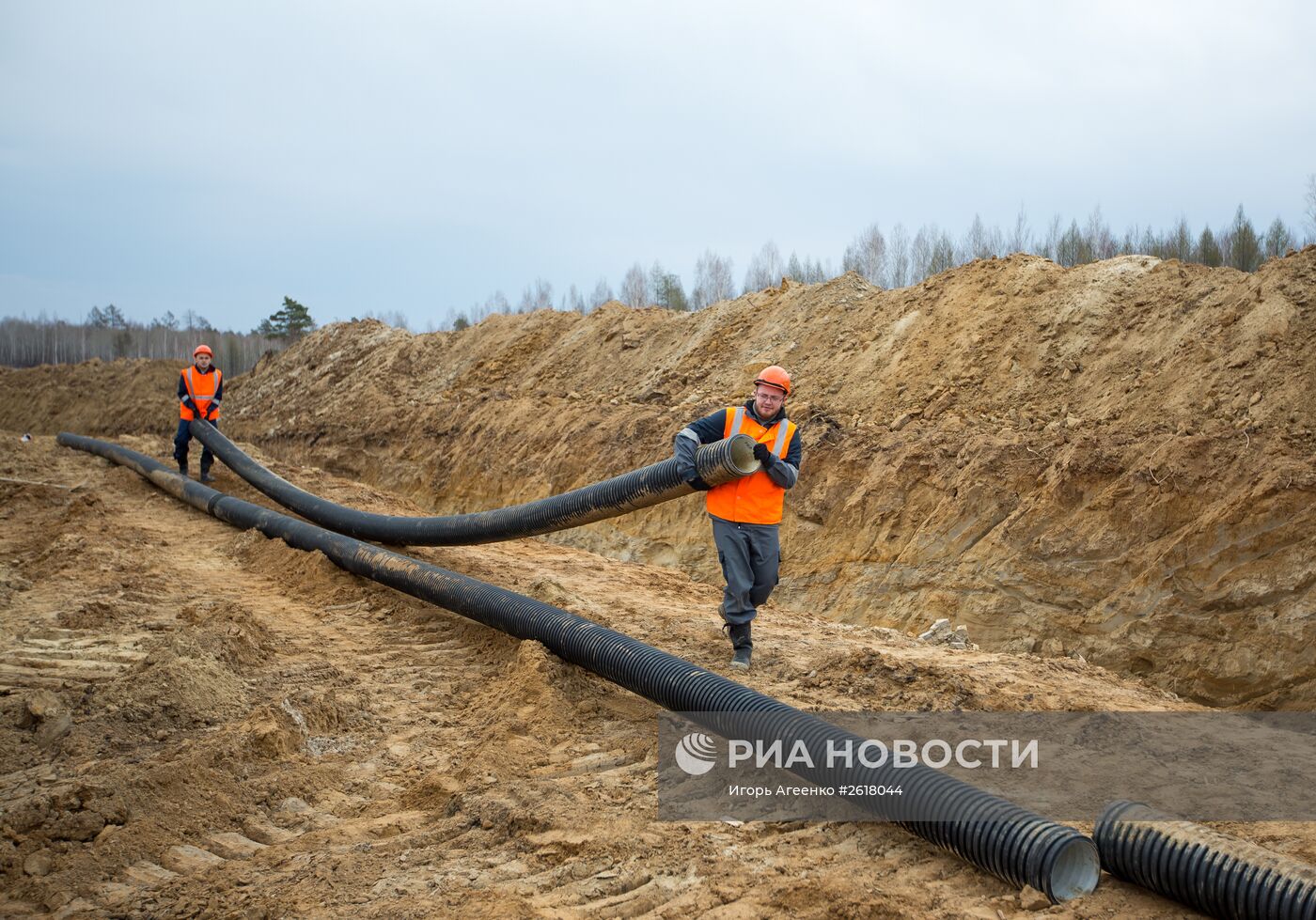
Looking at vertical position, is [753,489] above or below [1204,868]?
above

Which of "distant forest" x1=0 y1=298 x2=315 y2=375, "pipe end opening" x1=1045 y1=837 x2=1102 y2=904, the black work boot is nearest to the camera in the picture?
"pipe end opening" x1=1045 y1=837 x2=1102 y2=904

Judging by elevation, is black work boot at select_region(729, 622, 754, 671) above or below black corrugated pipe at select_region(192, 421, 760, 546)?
below

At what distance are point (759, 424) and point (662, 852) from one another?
9.69 feet

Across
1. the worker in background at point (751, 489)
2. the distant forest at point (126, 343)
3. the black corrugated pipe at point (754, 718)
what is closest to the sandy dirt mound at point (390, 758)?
the black corrugated pipe at point (754, 718)

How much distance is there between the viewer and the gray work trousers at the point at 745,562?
603 cm

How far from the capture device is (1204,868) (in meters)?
3.22

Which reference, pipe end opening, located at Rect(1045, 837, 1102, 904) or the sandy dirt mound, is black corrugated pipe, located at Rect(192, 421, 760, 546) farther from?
pipe end opening, located at Rect(1045, 837, 1102, 904)

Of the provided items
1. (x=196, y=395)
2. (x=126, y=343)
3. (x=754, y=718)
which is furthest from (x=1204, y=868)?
(x=126, y=343)

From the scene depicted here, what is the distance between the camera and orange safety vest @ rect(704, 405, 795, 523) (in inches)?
235

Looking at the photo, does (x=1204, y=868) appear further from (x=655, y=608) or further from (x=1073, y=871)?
(x=655, y=608)

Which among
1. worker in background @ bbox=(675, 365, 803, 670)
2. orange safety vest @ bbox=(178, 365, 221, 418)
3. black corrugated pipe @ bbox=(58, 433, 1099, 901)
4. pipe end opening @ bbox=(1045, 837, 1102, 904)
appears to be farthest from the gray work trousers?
orange safety vest @ bbox=(178, 365, 221, 418)

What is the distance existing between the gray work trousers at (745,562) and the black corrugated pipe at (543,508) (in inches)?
14.8

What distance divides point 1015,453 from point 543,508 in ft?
19.5

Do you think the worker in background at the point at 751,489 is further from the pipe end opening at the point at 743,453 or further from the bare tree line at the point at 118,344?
the bare tree line at the point at 118,344
